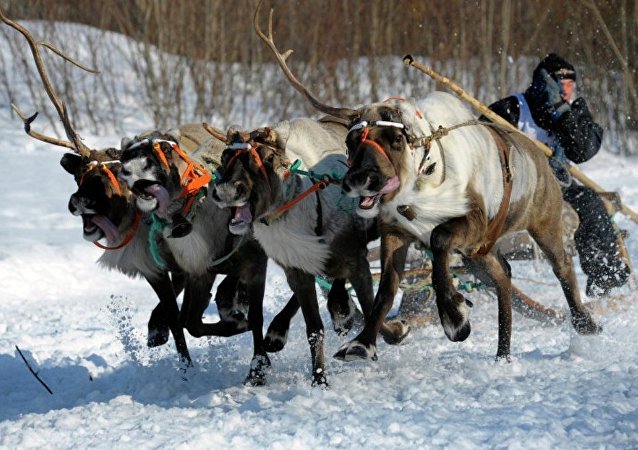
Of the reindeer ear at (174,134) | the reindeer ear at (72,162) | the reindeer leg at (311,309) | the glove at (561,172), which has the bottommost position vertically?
the reindeer leg at (311,309)

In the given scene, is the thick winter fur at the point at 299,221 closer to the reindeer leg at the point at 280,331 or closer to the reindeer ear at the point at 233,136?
the reindeer ear at the point at 233,136

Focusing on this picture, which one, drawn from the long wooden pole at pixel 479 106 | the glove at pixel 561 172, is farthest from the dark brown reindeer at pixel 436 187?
the glove at pixel 561 172

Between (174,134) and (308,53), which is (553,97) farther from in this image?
(308,53)

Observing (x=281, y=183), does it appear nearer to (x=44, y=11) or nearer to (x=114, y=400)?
(x=114, y=400)

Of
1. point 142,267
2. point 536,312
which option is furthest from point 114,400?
point 536,312

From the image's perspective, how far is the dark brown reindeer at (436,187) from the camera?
15.0 feet

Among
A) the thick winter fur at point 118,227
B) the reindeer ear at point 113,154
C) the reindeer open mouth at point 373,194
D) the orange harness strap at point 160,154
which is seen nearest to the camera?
the reindeer open mouth at point 373,194

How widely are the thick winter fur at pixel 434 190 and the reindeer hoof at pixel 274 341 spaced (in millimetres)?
942

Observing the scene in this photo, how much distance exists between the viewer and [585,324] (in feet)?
20.0

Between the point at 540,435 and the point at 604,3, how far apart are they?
43.8 feet

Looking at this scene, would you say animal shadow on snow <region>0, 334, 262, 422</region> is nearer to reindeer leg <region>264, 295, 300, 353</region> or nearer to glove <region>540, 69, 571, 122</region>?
reindeer leg <region>264, 295, 300, 353</region>

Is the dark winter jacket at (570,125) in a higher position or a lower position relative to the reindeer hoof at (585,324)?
higher

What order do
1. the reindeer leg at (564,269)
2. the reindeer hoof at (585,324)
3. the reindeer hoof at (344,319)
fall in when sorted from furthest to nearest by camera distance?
the reindeer hoof at (585,324) < the reindeer leg at (564,269) < the reindeer hoof at (344,319)

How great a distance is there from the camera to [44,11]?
14.8 metres
